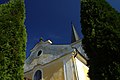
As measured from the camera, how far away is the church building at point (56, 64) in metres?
24.0

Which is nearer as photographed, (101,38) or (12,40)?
(101,38)

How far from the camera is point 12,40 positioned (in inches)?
490

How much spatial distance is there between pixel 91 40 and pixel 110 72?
5.92 ft

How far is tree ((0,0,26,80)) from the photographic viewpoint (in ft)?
37.5

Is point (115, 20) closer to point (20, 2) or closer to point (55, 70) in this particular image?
point (20, 2)

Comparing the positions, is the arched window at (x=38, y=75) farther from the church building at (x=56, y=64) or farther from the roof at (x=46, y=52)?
the roof at (x=46, y=52)

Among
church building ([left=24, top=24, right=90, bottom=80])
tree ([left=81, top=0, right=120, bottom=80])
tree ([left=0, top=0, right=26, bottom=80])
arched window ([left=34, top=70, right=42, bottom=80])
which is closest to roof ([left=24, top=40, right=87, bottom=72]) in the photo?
church building ([left=24, top=24, right=90, bottom=80])

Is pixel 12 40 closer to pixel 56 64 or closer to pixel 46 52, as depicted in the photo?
pixel 56 64

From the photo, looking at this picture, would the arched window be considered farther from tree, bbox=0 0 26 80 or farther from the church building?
tree, bbox=0 0 26 80

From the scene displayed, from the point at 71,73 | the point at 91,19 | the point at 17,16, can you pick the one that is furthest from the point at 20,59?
the point at 71,73

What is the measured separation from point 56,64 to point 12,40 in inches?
506

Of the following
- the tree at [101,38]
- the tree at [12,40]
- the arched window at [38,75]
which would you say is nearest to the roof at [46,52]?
the arched window at [38,75]

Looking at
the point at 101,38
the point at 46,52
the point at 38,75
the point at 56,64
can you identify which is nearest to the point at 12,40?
the point at 101,38

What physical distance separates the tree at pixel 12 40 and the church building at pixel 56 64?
10.7m
